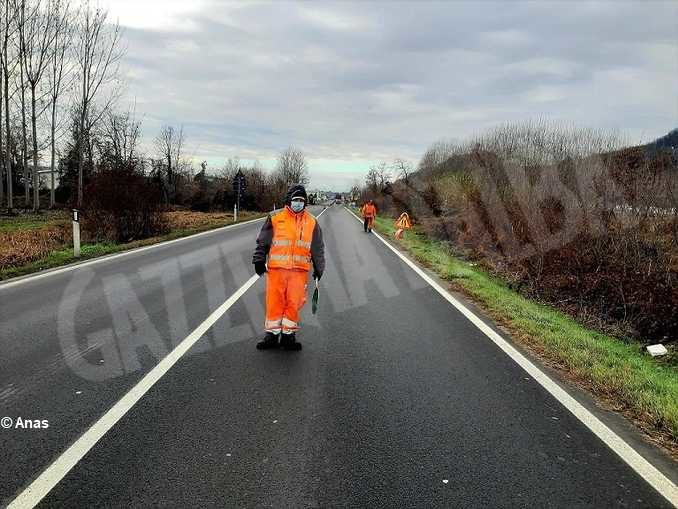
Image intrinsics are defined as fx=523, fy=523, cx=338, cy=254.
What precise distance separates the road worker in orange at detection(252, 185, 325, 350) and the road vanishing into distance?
29 centimetres

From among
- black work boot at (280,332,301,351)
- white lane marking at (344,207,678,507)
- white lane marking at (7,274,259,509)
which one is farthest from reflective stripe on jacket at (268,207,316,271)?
white lane marking at (344,207,678,507)

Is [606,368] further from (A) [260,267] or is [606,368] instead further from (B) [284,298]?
(A) [260,267]

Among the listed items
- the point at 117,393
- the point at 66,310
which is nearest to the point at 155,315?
the point at 66,310

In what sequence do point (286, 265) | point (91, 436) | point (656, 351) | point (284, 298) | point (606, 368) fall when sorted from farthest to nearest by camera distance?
point (656, 351), point (284, 298), point (286, 265), point (606, 368), point (91, 436)

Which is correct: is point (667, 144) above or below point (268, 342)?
above

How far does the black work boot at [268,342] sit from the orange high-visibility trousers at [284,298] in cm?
9

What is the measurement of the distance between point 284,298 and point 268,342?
0.53 m

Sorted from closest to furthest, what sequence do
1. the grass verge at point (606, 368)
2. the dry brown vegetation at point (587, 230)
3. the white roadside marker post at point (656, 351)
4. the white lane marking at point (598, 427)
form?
1. the white lane marking at point (598, 427)
2. the grass verge at point (606, 368)
3. the white roadside marker post at point (656, 351)
4. the dry brown vegetation at point (587, 230)

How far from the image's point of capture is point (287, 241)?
5.82 m

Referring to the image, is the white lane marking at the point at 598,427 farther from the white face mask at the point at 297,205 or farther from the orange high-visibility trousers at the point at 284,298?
the white face mask at the point at 297,205

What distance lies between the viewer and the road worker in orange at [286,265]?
5.80 metres

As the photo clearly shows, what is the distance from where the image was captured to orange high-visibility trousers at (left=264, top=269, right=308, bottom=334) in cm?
581

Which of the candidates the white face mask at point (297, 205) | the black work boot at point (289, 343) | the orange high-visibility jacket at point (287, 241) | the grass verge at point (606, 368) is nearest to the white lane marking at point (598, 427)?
the grass verge at point (606, 368)

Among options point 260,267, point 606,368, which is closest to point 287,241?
point 260,267
